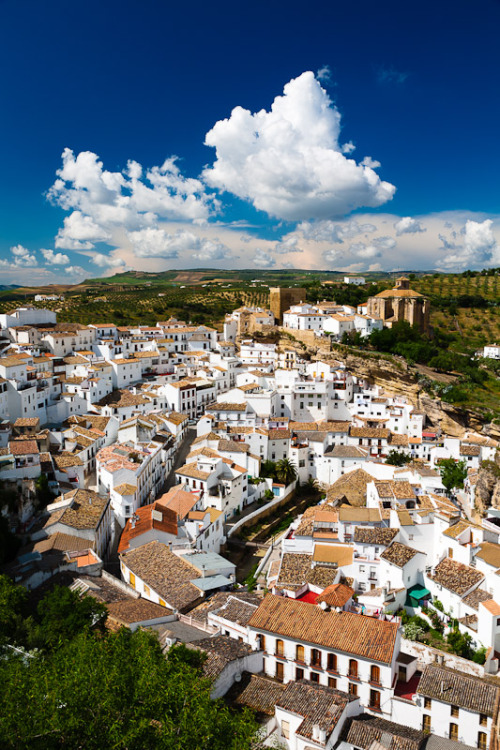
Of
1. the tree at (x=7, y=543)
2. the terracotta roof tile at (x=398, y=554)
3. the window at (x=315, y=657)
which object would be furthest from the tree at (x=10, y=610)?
the terracotta roof tile at (x=398, y=554)

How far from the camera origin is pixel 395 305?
166 ft

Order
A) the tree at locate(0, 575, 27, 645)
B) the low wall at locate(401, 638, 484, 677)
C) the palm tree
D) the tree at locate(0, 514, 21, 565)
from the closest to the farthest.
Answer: the tree at locate(0, 575, 27, 645) → the low wall at locate(401, 638, 484, 677) → the tree at locate(0, 514, 21, 565) → the palm tree

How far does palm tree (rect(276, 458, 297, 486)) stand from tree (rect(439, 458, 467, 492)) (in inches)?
344

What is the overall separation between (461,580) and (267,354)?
1128 inches

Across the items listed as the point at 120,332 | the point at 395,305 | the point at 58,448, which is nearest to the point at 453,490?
the point at 58,448

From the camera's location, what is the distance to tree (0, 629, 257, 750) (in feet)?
27.8

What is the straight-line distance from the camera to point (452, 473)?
91.5 feet

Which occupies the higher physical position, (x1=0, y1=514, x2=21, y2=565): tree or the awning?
(x1=0, y1=514, x2=21, y2=565): tree

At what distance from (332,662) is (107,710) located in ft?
25.6

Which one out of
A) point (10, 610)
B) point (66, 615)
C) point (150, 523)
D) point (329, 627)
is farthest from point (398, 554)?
point (10, 610)

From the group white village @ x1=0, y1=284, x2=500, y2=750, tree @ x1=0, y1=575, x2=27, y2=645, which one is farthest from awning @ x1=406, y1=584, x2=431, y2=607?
tree @ x1=0, y1=575, x2=27, y2=645

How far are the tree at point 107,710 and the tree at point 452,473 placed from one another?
20425mm

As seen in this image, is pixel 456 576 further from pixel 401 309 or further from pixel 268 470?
pixel 401 309

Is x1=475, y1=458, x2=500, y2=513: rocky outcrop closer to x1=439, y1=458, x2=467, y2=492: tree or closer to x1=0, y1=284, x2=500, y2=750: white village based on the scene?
x1=0, y1=284, x2=500, y2=750: white village
